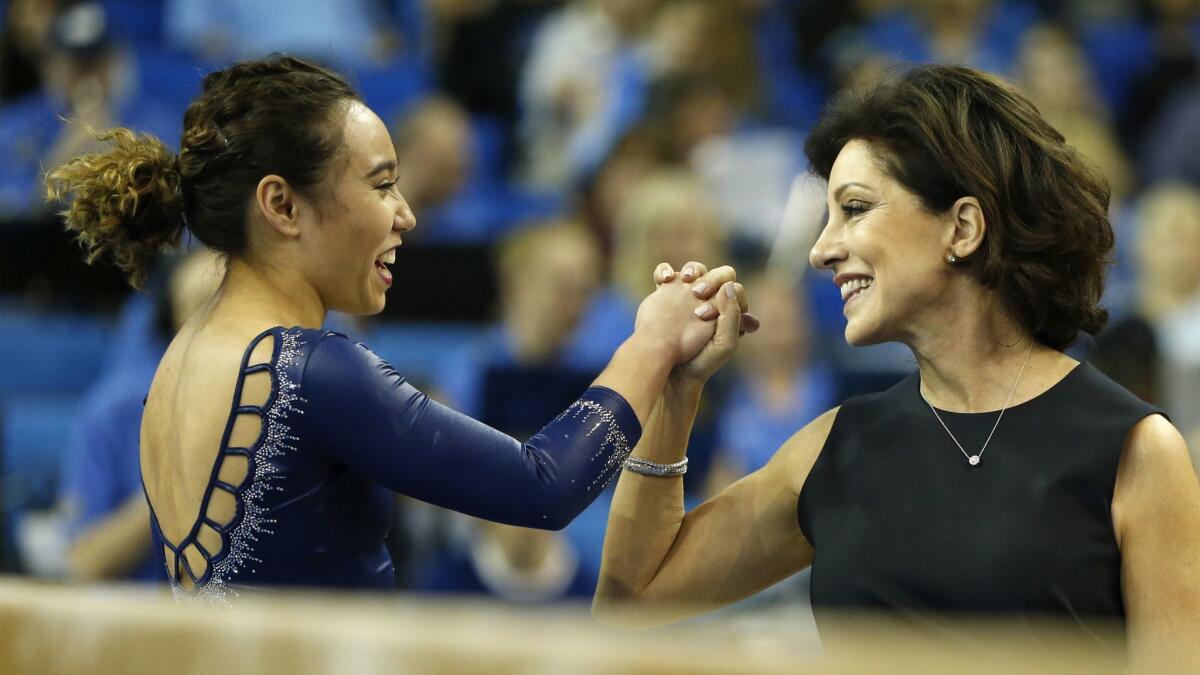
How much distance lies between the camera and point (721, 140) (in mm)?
5242

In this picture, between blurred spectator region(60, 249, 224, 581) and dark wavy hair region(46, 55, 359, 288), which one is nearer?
dark wavy hair region(46, 55, 359, 288)

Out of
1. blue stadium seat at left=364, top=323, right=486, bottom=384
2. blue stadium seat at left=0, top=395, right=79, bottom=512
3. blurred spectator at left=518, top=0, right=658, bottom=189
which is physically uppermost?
blurred spectator at left=518, top=0, right=658, bottom=189

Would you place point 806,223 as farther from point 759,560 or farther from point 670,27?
point 759,560

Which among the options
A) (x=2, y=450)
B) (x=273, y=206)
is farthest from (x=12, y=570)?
(x=273, y=206)

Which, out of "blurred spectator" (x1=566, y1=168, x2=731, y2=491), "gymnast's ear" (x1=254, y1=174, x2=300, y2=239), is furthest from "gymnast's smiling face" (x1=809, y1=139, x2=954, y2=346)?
"blurred spectator" (x1=566, y1=168, x2=731, y2=491)

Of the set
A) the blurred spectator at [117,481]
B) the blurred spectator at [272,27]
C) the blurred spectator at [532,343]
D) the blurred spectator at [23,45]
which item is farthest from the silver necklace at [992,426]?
the blurred spectator at [23,45]

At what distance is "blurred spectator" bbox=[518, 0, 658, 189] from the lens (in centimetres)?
558

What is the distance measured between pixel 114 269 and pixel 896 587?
12.9 feet

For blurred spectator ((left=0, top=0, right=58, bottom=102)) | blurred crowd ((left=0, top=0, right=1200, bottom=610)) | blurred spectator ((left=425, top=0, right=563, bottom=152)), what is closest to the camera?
blurred crowd ((left=0, top=0, right=1200, bottom=610))

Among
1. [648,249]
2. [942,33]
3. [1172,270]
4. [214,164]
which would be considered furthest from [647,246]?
[214,164]

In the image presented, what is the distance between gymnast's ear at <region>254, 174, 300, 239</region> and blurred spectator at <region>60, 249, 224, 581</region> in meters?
1.23

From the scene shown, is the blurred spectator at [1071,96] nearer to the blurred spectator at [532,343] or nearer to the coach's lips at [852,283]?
the blurred spectator at [532,343]

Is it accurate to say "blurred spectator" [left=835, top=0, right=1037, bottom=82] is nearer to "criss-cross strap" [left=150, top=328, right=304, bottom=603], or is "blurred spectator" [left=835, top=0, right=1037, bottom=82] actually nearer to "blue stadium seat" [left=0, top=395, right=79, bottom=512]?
"blue stadium seat" [left=0, top=395, right=79, bottom=512]

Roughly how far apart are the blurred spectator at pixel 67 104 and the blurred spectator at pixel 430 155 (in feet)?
3.49
